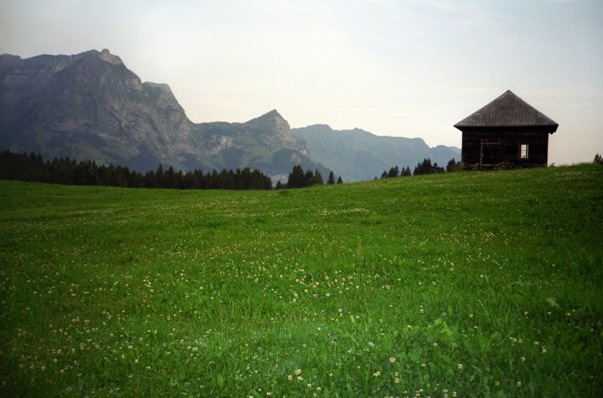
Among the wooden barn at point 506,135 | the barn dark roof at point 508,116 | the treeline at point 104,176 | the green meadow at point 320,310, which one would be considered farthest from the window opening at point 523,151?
the treeline at point 104,176

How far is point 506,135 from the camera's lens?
45.0m

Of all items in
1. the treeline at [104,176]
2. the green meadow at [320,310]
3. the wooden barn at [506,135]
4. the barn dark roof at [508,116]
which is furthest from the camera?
the treeline at [104,176]

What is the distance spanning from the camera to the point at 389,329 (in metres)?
6.06

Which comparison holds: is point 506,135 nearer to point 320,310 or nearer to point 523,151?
point 523,151

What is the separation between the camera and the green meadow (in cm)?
487

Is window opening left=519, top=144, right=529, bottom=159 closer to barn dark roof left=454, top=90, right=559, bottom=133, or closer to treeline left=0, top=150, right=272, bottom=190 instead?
barn dark roof left=454, top=90, right=559, bottom=133

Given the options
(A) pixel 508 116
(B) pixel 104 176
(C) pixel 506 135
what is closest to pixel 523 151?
(C) pixel 506 135

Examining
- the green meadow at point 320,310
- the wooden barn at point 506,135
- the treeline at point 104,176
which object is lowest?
the green meadow at point 320,310

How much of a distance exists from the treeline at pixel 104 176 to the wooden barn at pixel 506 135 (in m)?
104

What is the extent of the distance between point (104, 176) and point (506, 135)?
11477cm

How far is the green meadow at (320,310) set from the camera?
192 inches

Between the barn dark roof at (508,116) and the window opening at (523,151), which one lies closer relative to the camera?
the barn dark roof at (508,116)

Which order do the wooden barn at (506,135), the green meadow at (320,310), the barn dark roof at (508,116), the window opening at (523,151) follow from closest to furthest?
the green meadow at (320,310) < the barn dark roof at (508,116) < the wooden barn at (506,135) < the window opening at (523,151)

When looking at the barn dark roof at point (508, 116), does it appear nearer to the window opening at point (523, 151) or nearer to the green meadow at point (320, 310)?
the window opening at point (523, 151)
